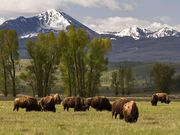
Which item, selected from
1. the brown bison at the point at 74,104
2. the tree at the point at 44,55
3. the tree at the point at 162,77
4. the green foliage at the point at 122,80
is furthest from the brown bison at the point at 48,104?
the green foliage at the point at 122,80

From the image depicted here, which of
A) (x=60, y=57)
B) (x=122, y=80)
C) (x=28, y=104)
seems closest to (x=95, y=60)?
(x=60, y=57)

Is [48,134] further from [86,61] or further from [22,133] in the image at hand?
[86,61]

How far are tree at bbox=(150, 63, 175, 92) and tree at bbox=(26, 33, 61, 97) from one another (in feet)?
199

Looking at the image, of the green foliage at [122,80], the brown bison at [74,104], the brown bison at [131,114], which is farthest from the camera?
the green foliage at [122,80]

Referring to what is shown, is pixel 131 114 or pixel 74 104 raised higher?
pixel 131 114

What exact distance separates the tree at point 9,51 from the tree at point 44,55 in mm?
3380

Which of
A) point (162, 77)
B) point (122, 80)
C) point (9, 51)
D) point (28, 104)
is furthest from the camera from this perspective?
point (122, 80)

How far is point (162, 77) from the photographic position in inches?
6353

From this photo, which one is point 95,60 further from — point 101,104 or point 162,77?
point 162,77

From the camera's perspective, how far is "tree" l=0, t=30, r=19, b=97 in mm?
103875

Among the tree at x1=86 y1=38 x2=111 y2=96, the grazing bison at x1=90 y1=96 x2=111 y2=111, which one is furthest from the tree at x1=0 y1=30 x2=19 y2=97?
the grazing bison at x1=90 y1=96 x2=111 y2=111

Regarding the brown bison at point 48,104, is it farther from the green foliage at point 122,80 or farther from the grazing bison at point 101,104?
the green foliage at point 122,80

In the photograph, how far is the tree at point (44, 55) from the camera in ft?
343

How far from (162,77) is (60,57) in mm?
64746
